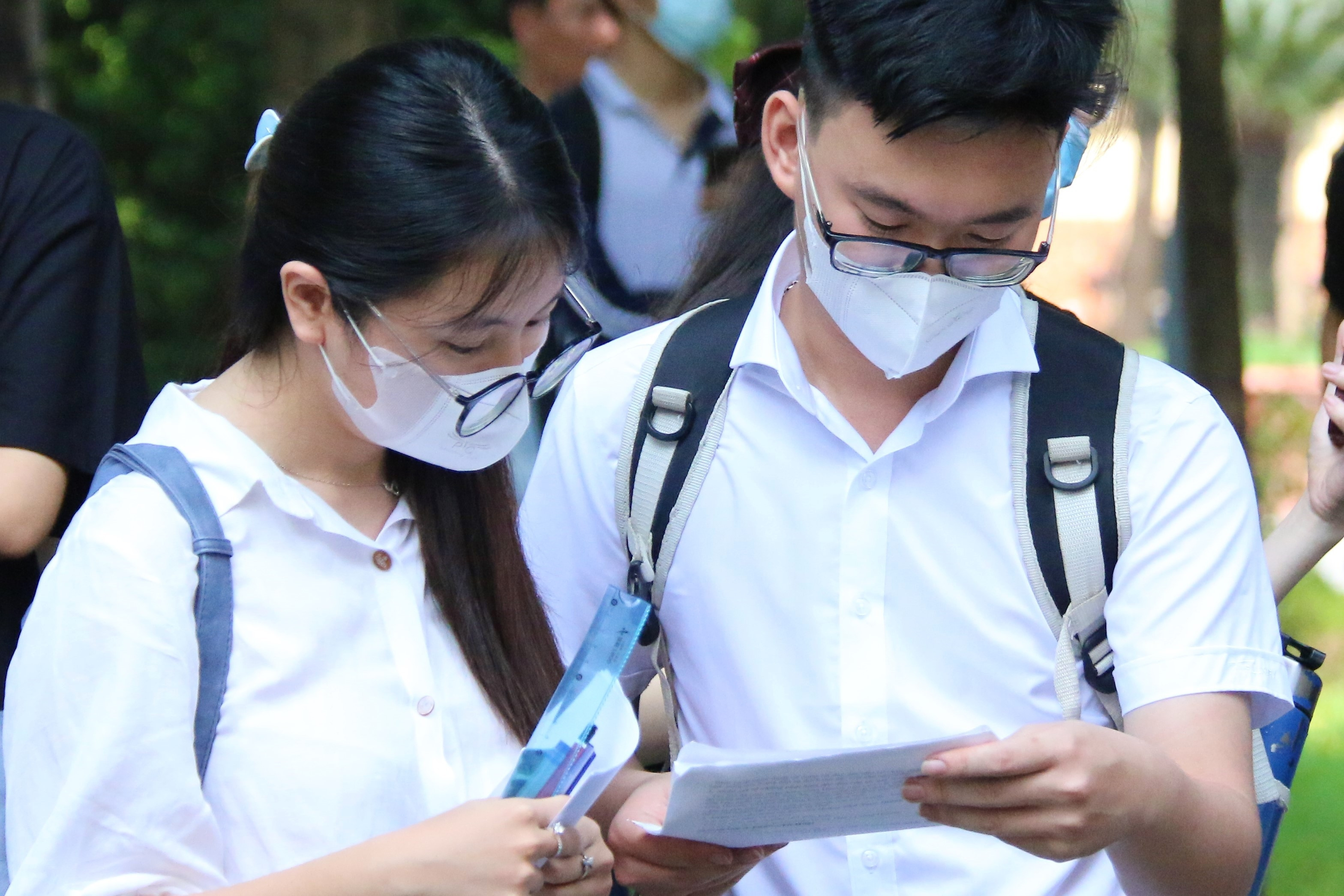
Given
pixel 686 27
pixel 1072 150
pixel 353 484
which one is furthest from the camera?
pixel 686 27

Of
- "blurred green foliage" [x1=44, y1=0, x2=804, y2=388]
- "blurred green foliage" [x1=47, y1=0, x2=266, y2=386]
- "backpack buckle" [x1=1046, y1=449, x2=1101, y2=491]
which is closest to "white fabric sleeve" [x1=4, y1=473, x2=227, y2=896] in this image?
"backpack buckle" [x1=1046, y1=449, x2=1101, y2=491]

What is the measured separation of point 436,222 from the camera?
1.97m

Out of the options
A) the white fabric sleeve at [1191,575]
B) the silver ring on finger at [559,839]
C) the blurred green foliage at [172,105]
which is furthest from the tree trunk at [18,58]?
the blurred green foliage at [172,105]

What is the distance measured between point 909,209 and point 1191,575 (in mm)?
639

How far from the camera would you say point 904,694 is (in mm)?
2201

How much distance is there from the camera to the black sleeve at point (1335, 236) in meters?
3.09

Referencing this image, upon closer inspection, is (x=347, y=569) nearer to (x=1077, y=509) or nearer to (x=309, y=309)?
(x=309, y=309)

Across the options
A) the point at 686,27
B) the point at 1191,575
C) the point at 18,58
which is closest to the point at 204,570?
the point at 1191,575

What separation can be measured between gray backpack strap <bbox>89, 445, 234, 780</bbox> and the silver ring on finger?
411mm

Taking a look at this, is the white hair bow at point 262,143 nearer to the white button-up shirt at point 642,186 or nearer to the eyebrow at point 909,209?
the eyebrow at point 909,209

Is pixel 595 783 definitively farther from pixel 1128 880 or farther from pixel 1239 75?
pixel 1239 75

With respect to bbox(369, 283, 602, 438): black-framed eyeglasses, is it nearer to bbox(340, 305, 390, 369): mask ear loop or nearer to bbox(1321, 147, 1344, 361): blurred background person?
bbox(340, 305, 390, 369): mask ear loop

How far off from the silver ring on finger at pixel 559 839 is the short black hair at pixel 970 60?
1.03 metres

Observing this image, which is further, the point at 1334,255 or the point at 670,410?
the point at 1334,255
